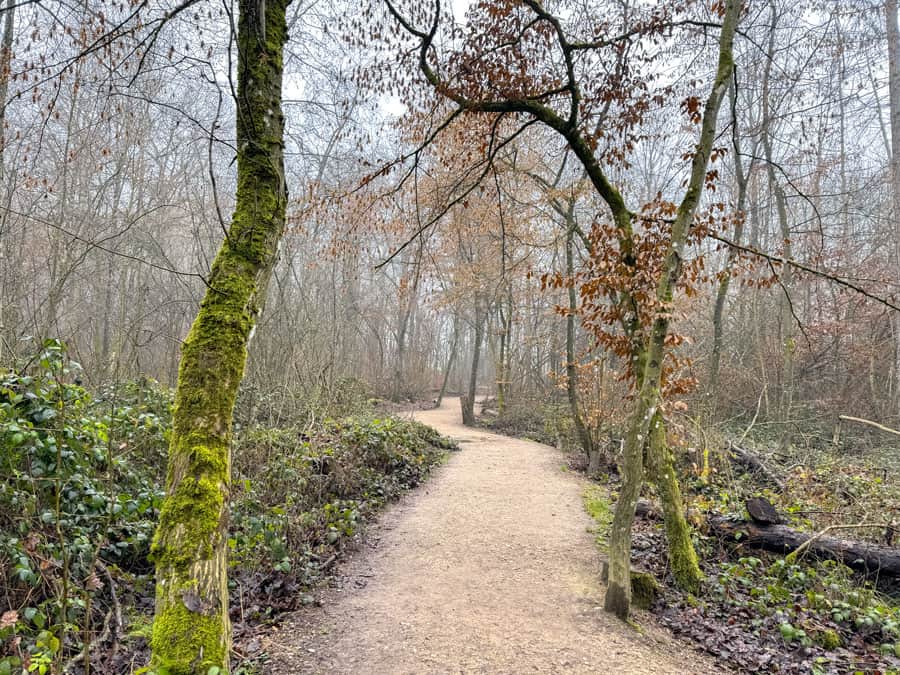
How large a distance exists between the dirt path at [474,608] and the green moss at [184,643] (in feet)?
3.62

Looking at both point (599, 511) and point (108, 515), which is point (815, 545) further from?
point (108, 515)

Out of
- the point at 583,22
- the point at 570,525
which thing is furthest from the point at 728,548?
the point at 583,22

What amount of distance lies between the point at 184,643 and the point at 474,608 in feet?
8.17

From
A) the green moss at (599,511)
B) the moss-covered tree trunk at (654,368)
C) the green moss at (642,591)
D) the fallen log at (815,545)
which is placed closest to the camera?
the moss-covered tree trunk at (654,368)

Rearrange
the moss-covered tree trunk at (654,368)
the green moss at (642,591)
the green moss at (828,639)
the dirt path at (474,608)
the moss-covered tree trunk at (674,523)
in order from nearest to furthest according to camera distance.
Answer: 1. the dirt path at (474,608)
2. the green moss at (828,639)
3. the moss-covered tree trunk at (654,368)
4. the green moss at (642,591)
5. the moss-covered tree trunk at (674,523)

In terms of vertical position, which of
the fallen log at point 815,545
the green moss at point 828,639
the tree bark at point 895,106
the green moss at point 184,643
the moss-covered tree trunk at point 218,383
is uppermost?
the tree bark at point 895,106

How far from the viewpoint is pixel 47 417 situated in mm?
3727

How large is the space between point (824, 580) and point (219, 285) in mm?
5749

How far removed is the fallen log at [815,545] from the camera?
499 centimetres

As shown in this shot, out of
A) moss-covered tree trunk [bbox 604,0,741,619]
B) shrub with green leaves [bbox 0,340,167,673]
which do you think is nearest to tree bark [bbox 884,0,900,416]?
Result: moss-covered tree trunk [bbox 604,0,741,619]

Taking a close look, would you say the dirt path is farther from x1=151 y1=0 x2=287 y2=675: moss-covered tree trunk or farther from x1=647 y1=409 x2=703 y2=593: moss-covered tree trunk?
x1=151 y1=0 x2=287 y2=675: moss-covered tree trunk

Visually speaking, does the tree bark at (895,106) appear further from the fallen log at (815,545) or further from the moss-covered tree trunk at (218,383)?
the moss-covered tree trunk at (218,383)

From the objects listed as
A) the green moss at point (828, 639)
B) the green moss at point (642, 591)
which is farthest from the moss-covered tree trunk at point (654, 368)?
the green moss at point (828, 639)

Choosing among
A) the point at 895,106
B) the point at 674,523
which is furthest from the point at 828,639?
the point at 895,106
